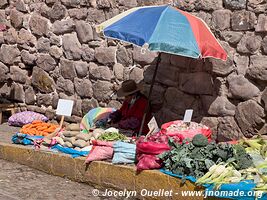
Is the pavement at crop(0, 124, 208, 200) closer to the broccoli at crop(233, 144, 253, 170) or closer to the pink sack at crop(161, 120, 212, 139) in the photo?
the broccoli at crop(233, 144, 253, 170)

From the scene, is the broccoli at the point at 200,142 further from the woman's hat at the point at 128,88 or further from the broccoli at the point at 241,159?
the woman's hat at the point at 128,88

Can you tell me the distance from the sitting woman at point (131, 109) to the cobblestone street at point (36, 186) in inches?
47.0

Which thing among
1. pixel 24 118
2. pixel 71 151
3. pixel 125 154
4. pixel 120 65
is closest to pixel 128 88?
pixel 120 65

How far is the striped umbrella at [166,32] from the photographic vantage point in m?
5.54

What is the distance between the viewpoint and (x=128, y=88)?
23.9 feet

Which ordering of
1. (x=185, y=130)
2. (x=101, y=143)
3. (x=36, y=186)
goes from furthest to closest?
1. (x=185, y=130)
2. (x=101, y=143)
3. (x=36, y=186)

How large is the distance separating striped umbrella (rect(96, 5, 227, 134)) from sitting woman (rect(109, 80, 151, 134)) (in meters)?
1.30

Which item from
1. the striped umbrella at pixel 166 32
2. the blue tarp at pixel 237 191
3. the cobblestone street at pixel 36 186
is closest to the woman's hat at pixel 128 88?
the striped umbrella at pixel 166 32

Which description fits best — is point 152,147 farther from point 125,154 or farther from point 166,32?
point 166,32

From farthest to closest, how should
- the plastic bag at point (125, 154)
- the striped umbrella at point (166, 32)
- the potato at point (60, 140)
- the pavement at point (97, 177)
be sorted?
the potato at point (60, 140)
the plastic bag at point (125, 154)
the striped umbrella at point (166, 32)
the pavement at point (97, 177)

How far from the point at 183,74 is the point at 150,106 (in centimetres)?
67

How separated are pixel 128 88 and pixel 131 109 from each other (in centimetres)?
33

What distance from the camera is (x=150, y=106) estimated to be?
724 centimetres

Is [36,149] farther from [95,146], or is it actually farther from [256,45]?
[256,45]
